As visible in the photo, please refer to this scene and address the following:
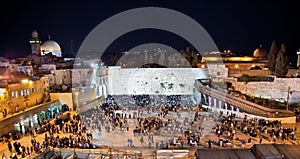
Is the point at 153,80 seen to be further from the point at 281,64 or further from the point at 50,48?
the point at 50,48

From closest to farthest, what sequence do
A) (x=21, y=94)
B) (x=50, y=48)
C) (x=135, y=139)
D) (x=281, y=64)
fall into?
(x=135, y=139) → (x=21, y=94) → (x=281, y=64) → (x=50, y=48)

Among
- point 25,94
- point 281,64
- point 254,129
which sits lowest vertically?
point 254,129

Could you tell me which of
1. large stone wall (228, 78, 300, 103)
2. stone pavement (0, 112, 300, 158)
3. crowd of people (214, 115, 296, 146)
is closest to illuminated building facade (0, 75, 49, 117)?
stone pavement (0, 112, 300, 158)

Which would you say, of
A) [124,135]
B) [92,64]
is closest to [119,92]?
[92,64]

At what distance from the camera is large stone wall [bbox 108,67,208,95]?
28734 mm

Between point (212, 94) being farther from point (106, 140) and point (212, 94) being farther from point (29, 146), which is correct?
point (29, 146)

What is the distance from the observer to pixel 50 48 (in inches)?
1362

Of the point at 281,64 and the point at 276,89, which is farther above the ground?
the point at 281,64

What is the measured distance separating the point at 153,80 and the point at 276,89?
14.1 metres

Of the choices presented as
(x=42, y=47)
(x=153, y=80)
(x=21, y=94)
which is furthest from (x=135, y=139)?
(x=42, y=47)

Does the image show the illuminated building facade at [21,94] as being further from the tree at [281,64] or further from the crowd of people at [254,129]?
the tree at [281,64]

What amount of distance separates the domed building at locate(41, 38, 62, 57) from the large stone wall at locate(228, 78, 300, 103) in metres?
26.6

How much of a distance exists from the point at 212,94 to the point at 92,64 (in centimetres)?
1464

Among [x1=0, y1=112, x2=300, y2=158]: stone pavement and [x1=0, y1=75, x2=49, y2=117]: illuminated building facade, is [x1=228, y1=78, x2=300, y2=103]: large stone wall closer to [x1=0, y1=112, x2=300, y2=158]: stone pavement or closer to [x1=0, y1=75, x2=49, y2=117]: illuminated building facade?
[x1=0, y1=112, x2=300, y2=158]: stone pavement
